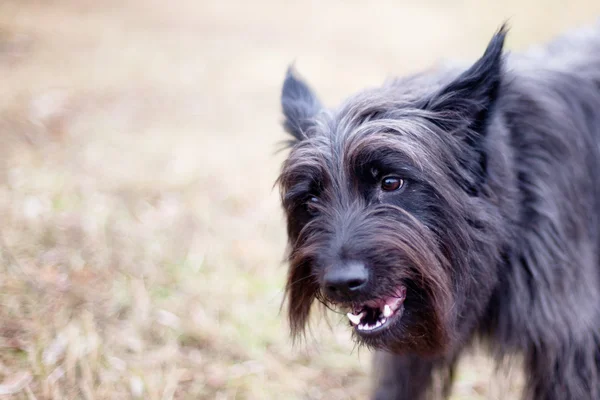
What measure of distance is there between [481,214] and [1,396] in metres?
2.54

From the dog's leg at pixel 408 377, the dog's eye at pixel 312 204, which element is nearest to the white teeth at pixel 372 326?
the dog's eye at pixel 312 204

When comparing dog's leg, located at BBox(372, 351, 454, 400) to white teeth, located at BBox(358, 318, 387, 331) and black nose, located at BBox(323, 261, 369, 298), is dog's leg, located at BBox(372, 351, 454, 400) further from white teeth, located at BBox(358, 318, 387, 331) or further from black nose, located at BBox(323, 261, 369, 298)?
black nose, located at BBox(323, 261, 369, 298)

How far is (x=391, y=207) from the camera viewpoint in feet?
8.57

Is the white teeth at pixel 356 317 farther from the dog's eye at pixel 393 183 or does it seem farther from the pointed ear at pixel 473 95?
the pointed ear at pixel 473 95

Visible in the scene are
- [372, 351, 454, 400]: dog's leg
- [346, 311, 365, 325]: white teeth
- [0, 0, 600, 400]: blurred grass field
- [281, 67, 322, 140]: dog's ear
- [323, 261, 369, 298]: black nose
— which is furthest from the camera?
[0, 0, 600, 400]: blurred grass field

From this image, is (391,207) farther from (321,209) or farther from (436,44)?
(436,44)

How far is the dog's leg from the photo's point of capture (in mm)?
3330

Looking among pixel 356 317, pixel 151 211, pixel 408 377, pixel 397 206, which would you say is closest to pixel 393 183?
pixel 397 206

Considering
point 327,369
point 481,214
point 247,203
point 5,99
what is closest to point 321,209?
point 481,214

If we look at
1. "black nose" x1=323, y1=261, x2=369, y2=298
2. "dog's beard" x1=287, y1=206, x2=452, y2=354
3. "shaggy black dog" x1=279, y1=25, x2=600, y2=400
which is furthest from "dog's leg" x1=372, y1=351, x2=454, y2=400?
"black nose" x1=323, y1=261, x2=369, y2=298

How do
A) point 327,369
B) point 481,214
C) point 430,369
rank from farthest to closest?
1. point 327,369
2. point 430,369
3. point 481,214

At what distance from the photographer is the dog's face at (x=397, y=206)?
254 cm

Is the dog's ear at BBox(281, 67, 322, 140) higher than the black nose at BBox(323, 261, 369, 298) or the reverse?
higher

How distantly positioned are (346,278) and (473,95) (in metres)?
1.05
